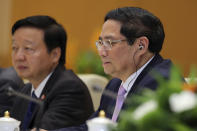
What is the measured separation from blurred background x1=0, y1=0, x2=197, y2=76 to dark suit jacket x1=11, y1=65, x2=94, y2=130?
277 centimetres

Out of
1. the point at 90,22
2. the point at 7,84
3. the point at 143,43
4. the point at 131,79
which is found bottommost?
the point at 90,22

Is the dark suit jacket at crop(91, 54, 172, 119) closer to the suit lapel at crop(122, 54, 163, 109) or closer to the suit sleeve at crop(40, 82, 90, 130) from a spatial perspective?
the suit lapel at crop(122, 54, 163, 109)

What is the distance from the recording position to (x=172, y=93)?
1009mm

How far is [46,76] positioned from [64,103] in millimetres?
350

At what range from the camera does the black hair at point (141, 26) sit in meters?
2.52

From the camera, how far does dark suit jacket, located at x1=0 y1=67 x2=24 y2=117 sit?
3.73 meters

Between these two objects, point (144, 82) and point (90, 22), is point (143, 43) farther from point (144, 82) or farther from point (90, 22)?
point (90, 22)

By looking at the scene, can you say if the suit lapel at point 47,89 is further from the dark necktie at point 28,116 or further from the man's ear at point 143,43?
the man's ear at point 143,43

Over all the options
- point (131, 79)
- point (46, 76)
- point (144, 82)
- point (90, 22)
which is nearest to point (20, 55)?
point (46, 76)

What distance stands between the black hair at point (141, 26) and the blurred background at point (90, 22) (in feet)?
11.0

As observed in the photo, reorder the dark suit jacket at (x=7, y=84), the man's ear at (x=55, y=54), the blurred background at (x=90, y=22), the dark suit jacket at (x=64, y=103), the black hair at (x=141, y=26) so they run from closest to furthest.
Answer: the black hair at (x=141, y=26), the dark suit jacket at (x=64, y=103), the man's ear at (x=55, y=54), the dark suit jacket at (x=7, y=84), the blurred background at (x=90, y=22)

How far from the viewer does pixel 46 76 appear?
3299 millimetres

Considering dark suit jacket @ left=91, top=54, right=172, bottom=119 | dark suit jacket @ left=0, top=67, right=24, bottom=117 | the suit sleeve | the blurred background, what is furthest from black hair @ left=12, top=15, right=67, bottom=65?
the blurred background

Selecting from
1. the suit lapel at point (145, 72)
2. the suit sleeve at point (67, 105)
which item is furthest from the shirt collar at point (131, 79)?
the suit sleeve at point (67, 105)
